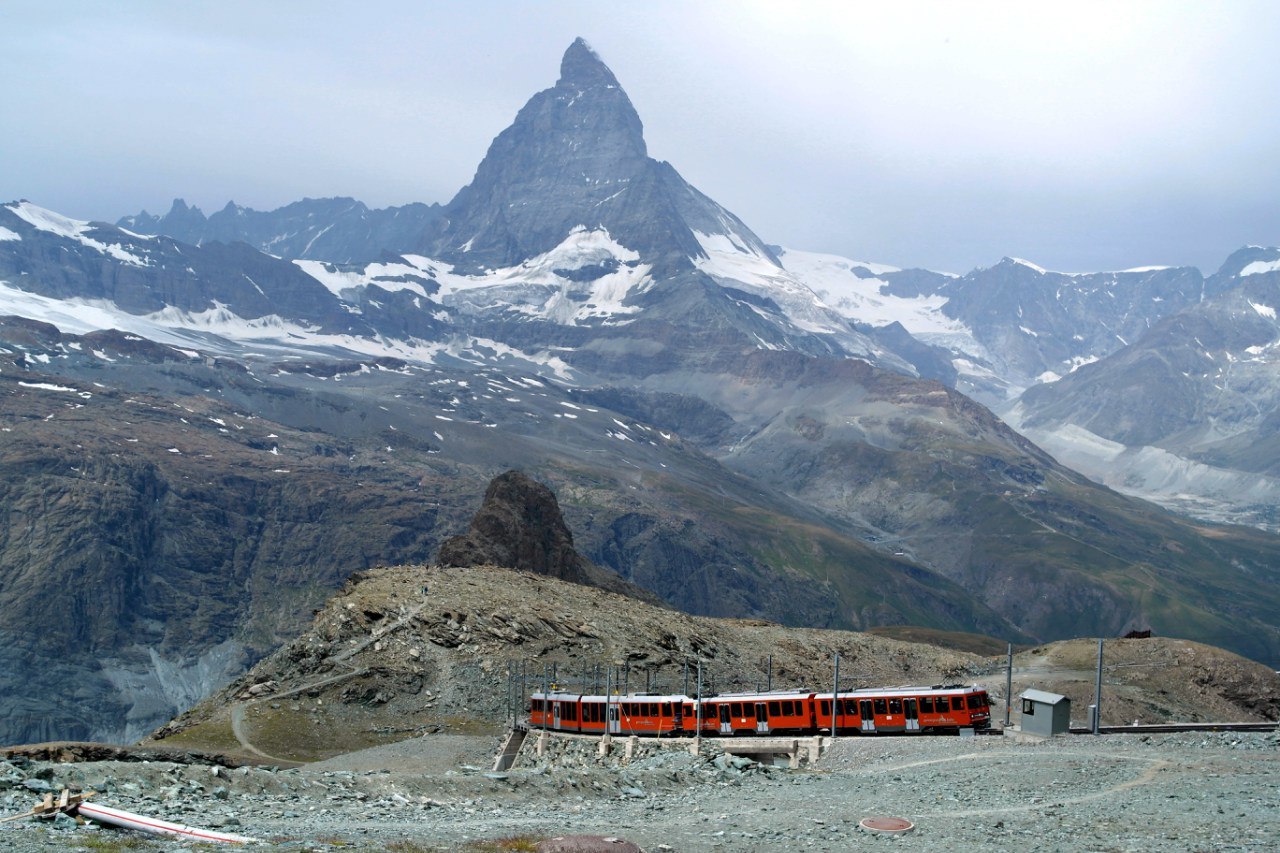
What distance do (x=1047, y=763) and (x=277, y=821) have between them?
26.1 meters

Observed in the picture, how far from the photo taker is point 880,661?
11344 centimetres

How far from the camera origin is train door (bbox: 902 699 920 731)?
58916 mm

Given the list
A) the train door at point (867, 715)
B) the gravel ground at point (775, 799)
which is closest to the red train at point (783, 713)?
the train door at point (867, 715)

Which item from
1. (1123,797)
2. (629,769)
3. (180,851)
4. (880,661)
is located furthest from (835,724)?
(880,661)

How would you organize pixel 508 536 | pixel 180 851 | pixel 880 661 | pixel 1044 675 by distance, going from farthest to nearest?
pixel 508 536 → pixel 880 661 → pixel 1044 675 → pixel 180 851

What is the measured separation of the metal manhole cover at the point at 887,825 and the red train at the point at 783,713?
22.9 meters

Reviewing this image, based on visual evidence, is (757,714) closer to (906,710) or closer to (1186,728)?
(906,710)

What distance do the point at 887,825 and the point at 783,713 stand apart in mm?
26275

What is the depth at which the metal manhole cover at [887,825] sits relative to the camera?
1374 inches

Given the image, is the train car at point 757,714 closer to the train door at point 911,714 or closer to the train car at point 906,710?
the train car at point 906,710

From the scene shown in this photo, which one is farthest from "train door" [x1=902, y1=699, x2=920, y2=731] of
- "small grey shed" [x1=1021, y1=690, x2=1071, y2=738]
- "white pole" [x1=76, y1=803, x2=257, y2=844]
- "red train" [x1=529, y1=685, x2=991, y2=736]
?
"white pole" [x1=76, y1=803, x2=257, y2=844]

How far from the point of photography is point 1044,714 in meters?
52.3

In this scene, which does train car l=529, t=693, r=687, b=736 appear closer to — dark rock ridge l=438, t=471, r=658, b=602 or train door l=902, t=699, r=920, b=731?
train door l=902, t=699, r=920, b=731

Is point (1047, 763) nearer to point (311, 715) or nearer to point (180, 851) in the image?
point (180, 851)
